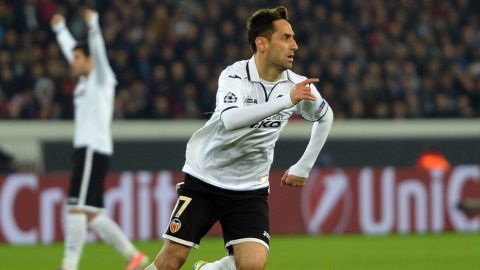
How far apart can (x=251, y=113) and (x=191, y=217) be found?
958 millimetres

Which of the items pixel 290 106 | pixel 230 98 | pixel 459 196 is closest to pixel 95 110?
pixel 230 98

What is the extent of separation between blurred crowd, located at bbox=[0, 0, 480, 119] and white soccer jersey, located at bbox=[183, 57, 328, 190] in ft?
34.7

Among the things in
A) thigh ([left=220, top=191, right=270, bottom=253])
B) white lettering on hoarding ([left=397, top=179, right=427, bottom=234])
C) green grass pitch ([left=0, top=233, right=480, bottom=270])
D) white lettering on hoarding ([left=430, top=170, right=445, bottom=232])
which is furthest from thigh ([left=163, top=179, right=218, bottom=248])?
white lettering on hoarding ([left=430, top=170, right=445, bottom=232])

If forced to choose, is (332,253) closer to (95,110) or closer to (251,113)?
(95,110)

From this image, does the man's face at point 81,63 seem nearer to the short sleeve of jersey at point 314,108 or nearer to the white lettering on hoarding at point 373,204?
the short sleeve of jersey at point 314,108

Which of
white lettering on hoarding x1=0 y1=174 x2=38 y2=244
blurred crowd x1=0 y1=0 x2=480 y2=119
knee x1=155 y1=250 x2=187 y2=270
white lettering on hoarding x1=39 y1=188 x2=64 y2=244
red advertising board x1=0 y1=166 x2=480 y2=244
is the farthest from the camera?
blurred crowd x1=0 y1=0 x2=480 y2=119

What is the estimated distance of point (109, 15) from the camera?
62.5 ft

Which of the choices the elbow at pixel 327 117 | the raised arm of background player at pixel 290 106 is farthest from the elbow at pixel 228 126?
the elbow at pixel 327 117

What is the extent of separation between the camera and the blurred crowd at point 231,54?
708 inches

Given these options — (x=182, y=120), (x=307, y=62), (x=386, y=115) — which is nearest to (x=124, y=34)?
(x=182, y=120)

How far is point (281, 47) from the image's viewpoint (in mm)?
7164

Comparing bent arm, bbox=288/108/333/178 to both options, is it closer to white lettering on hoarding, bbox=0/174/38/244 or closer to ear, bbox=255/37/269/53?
ear, bbox=255/37/269/53

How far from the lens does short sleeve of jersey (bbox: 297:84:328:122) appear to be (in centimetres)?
727

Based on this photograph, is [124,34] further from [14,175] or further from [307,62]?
[14,175]
